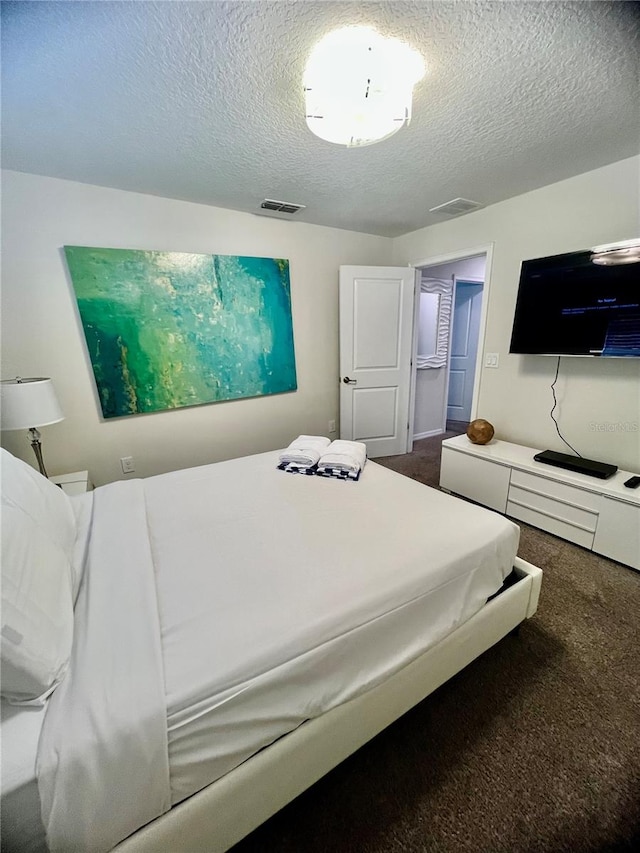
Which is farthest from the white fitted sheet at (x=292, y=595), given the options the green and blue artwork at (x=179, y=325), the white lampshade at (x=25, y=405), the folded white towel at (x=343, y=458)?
the green and blue artwork at (x=179, y=325)

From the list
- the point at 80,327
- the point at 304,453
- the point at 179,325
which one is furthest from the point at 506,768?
the point at 80,327

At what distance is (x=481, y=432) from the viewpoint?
260cm

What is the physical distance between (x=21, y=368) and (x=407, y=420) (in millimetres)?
3367

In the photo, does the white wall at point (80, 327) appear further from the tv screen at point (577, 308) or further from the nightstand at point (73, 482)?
the tv screen at point (577, 308)

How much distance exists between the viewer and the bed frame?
2.47 feet

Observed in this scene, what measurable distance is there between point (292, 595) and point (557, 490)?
1968 mm

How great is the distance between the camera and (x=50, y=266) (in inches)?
82.5

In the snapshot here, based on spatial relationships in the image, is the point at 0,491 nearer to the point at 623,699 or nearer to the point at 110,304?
the point at 110,304

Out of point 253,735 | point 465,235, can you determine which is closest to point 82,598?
point 253,735

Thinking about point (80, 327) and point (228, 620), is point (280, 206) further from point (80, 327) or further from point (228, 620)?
point (228, 620)

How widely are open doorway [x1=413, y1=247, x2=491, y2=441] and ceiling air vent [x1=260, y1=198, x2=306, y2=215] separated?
4.56ft

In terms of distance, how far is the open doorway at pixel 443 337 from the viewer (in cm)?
398

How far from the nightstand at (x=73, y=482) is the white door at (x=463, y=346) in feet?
15.3

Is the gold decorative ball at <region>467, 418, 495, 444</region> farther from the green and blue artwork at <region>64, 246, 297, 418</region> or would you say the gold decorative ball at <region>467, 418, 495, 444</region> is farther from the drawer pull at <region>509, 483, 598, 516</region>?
the green and blue artwork at <region>64, 246, 297, 418</region>
